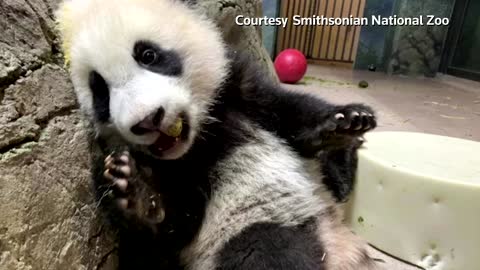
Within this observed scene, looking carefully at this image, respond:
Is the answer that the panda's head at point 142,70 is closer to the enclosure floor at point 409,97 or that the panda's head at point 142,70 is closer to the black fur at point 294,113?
the black fur at point 294,113

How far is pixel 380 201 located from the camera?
5.46 feet

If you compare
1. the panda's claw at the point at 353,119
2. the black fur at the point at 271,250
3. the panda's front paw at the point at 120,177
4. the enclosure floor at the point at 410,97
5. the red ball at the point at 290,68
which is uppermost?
the panda's claw at the point at 353,119

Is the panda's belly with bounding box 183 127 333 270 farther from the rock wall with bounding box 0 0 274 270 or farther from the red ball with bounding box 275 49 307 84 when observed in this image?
the red ball with bounding box 275 49 307 84

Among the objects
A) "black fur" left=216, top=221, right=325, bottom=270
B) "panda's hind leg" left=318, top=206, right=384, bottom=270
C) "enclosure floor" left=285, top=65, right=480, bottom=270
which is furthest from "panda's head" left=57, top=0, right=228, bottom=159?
"enclosure floor" left=285, top=65, right=480, bottom=270

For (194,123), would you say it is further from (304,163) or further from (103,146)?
(304,163)

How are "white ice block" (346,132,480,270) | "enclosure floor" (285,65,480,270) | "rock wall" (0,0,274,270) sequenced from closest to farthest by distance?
"rock wall" (0,0,274,270) < "white ice block" (346,132,480,270) < "enclosure floor" (285,65,480,270)

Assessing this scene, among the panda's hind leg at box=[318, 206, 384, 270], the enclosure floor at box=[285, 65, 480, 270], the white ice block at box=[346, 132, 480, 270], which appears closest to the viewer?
the panda's hind leg at box=[318, 206, 384, 270]

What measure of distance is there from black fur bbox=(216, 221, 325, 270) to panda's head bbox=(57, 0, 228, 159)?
29 centimetres

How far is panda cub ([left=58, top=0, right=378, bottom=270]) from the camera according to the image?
46.9 inches

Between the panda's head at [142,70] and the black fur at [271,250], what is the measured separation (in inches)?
11.6

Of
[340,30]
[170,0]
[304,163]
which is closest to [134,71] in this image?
[170,0]

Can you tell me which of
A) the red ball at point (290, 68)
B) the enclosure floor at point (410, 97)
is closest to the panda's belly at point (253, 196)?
the enclosure floor at point (410, 97)

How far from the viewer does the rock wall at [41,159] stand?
1.03 metres

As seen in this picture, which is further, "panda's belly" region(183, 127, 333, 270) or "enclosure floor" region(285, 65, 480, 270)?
"enclosure floor" region(285, 65, 480, 270)
